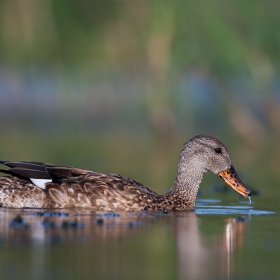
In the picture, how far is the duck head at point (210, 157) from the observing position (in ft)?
36.0

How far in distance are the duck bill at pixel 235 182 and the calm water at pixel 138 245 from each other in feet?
1.23

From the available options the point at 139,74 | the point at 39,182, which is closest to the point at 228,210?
the point at 39,182

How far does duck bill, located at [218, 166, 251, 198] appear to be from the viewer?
10.8 m

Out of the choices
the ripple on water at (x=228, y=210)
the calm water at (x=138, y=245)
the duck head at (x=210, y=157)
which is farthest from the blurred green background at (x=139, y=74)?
the calm water at (x=138, y=245)

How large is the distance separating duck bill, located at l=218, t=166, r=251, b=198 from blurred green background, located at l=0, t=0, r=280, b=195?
15.4 ft

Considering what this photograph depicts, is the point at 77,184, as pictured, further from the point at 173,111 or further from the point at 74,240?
the point at 173,111

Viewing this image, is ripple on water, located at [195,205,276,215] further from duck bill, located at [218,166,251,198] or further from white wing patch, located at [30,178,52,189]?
white wing patch, located at [30,178,52,189]

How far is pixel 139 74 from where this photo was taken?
2173 centimetres

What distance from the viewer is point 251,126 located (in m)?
20.8

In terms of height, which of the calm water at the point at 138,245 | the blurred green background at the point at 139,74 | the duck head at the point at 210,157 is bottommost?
the calm water at the point at 138,245

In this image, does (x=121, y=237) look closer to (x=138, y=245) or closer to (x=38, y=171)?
(x=138, y=245)

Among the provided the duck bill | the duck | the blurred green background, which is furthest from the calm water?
the blurred green background

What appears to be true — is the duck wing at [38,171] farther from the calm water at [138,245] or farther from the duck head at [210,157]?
the duck head at [210,157]

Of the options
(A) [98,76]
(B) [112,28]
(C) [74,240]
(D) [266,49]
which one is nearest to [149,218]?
(C) [74,240]
